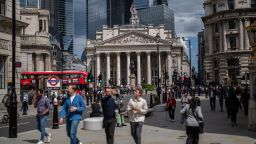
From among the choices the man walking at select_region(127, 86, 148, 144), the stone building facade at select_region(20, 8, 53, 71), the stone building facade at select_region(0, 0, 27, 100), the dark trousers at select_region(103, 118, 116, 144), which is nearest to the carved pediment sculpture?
the stone building facade at select_region(20, 8, 53, 71)

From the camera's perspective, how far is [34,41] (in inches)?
2975

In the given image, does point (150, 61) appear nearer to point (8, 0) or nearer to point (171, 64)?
point (171, 64)

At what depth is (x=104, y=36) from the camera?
5399 inches

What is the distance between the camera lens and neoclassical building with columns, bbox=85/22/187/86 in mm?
130375

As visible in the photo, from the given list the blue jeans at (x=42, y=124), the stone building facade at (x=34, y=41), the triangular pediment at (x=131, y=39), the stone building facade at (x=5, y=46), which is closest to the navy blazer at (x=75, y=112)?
the blue jeans at (x=42, y=124)

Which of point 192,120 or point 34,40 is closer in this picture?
point 192,120

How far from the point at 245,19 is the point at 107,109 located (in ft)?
220

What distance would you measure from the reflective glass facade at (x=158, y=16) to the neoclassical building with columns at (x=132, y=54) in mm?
42640

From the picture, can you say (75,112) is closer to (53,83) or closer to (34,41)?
(53,83)

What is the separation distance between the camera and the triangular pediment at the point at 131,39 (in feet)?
428

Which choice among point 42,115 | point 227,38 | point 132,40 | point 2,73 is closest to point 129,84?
point 132,40

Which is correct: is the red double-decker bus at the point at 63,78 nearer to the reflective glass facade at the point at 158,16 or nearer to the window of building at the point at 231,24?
the window of building at the point at 231,24

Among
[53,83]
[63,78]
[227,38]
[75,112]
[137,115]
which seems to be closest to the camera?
[137,115]

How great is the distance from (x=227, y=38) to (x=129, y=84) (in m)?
39.0
